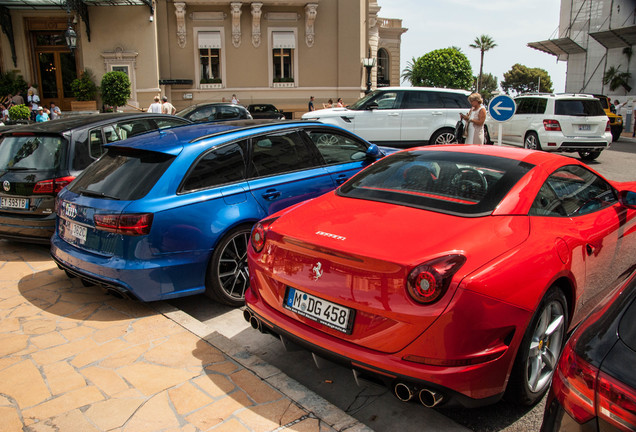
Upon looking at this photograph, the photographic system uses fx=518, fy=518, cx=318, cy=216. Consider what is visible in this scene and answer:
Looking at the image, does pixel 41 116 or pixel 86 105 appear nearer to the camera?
pixel 41 116

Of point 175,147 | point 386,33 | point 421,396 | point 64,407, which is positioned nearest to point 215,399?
point 64,407

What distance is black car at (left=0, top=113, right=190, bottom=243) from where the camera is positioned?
591 cm

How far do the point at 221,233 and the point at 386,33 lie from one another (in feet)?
173

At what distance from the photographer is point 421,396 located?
262 cm

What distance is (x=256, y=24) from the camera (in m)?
30.5

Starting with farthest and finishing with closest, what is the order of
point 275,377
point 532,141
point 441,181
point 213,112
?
point 213,112 < point 532,141 < point 441,181 < point 275,377

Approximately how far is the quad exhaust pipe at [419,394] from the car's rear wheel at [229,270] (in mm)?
2241

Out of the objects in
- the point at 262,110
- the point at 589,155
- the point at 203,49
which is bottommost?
the point at 589,155

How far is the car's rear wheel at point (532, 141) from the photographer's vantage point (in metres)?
13.8

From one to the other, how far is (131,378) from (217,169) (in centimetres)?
201

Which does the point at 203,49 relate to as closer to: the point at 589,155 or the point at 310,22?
the point at 310,22

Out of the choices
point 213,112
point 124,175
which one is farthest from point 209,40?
point 124,175

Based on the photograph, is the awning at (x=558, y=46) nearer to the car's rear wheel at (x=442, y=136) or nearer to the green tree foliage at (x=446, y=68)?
the green tree foliage at (x=446, y=68)

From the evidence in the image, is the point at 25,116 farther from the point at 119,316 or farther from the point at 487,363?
the point at 487,363
